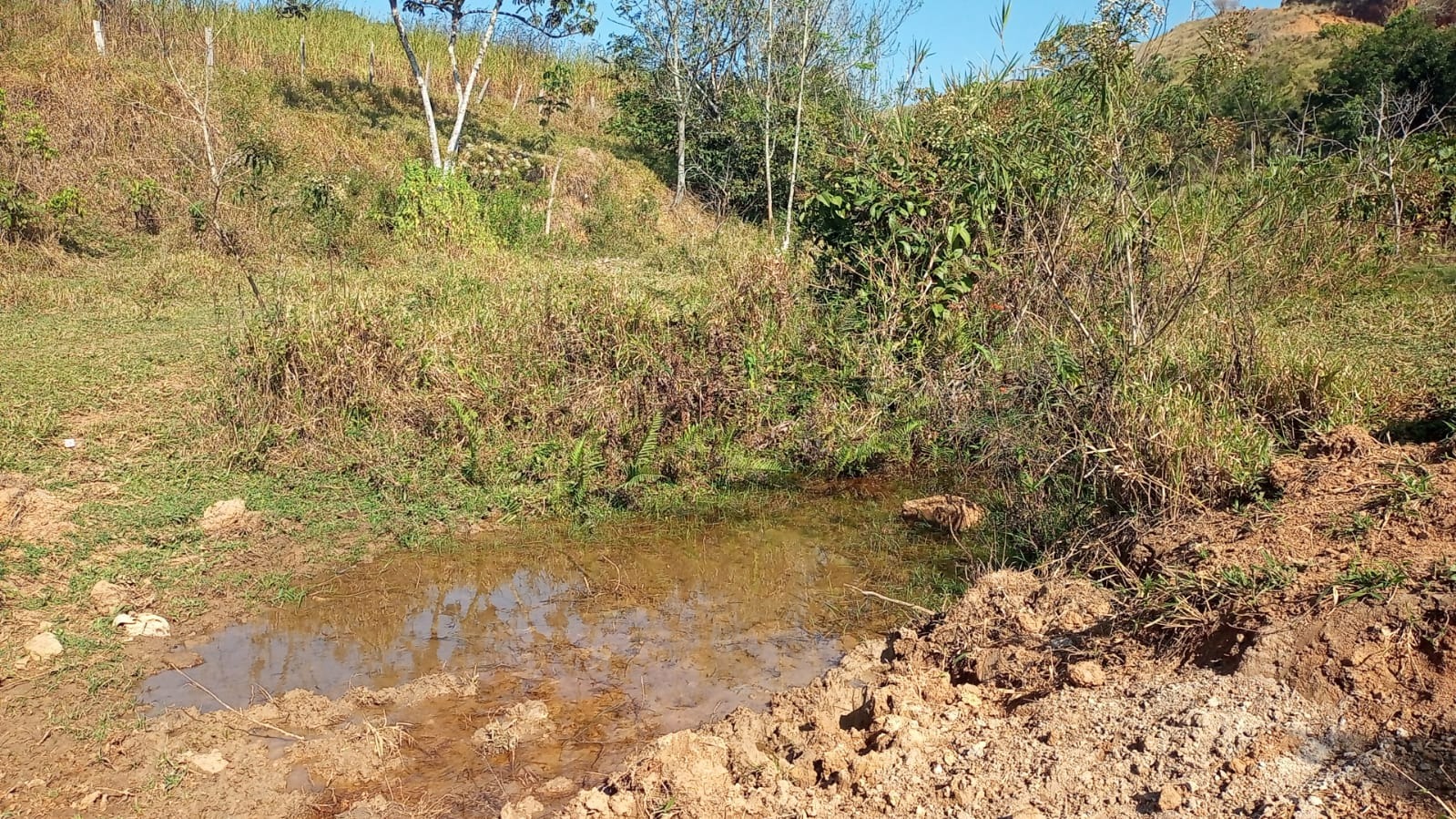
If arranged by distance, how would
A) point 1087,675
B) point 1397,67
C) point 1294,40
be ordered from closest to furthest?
point 1087,675 < point 1397,67 < point 1294,40

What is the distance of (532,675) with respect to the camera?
13.1ft

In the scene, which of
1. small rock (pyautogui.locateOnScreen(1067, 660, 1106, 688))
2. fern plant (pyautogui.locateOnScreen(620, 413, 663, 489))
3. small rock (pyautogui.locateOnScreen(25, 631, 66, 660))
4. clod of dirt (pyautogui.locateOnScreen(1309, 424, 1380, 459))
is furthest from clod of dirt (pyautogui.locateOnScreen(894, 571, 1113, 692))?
small rock (pyautogui.locateOnScreen(25, 631, 66, 660))

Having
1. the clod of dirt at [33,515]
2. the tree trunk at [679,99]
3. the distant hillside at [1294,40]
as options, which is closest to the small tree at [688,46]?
the tree trunk at [679,99]

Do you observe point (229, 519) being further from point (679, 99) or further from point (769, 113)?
point (679, 99)

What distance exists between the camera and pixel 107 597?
432cm

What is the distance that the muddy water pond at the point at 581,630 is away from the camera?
12.0ft

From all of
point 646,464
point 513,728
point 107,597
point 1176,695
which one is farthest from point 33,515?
point 1176,695

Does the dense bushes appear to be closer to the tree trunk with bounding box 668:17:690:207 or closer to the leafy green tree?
the leafy green tree

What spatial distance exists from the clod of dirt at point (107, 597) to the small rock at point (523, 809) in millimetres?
2213

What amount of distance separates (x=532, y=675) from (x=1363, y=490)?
310 centimetres

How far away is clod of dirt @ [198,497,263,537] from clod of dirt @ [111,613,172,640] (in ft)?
2.63

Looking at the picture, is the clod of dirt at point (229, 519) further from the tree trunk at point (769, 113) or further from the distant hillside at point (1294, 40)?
the tree trunk at point (769, 113)

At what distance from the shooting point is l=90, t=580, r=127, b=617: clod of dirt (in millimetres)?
4262

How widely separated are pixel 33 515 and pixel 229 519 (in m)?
0.83
